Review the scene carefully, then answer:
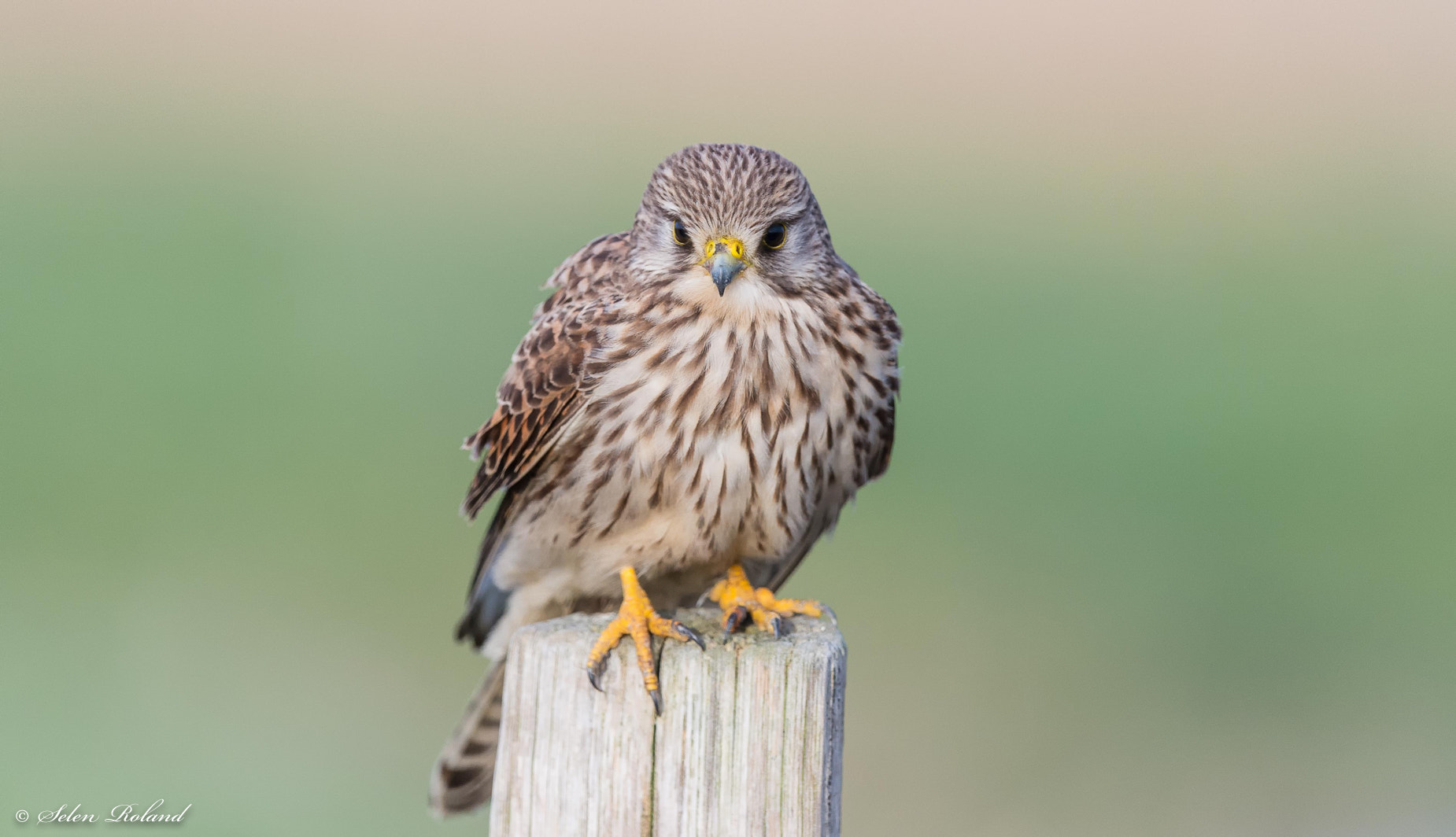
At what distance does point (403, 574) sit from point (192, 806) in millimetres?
1607

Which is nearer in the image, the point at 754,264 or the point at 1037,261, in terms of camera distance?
the point at 754,264

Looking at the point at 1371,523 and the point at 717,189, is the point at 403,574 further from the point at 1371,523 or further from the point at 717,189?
the point at 1371,523

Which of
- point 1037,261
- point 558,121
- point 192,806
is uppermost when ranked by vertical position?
point 558,121

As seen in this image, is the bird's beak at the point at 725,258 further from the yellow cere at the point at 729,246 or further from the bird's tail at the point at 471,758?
the bird's tail at the point at 471,758

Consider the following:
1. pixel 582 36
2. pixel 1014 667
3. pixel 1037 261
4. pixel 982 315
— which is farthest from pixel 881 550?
pixel 582 36

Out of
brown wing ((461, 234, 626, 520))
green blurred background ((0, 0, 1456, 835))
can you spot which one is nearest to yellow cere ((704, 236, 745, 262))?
brown wing ((461, 234, 626, 520))

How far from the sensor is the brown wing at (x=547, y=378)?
3658 mm

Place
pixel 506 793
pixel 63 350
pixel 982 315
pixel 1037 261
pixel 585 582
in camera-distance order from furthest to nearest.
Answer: pixel 1037 261, pixel 982 315, pixel 63 350, pixel 585 582, pixel 506 793

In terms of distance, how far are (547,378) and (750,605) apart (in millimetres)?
749

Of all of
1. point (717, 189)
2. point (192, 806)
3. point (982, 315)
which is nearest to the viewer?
point (717, 189)

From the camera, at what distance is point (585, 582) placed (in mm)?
3980

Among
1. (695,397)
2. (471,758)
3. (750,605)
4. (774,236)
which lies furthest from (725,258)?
(471,758)

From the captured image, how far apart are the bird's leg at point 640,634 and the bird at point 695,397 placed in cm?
29

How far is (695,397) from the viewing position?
358 cm
